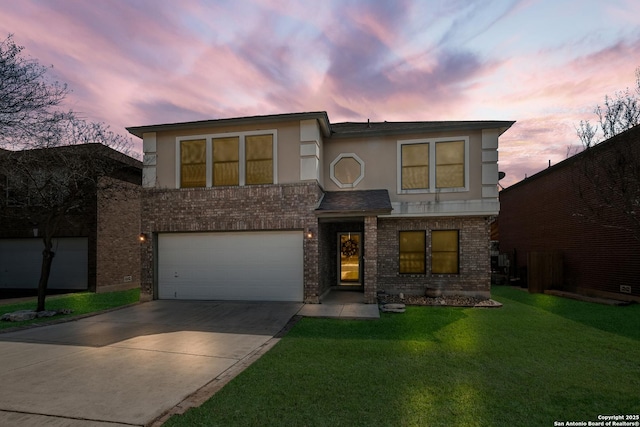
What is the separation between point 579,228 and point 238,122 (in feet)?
51.5

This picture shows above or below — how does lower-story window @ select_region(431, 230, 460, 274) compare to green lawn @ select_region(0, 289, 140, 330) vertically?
above

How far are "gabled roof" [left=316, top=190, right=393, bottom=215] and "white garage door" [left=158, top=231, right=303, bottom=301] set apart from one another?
1554 mm

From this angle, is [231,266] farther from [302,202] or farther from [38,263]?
[38,263]

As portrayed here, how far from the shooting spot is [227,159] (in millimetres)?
12156

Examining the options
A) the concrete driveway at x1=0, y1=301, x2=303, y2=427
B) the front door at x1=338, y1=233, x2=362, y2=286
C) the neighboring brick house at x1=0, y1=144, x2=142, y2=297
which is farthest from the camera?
the neighboring brick house at x1=0, y1=144, x2=142, y2=297

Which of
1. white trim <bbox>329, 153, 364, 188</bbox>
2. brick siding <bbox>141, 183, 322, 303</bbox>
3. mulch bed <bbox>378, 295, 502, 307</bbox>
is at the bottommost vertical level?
mulch bed <bbox>378, 295, 502, 307</bbox>

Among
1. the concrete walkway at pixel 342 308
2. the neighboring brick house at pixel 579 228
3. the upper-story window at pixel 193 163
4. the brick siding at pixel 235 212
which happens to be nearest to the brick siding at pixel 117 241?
the brick siding at pixel 235 212

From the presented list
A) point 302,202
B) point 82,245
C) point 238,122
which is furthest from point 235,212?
point 82,245

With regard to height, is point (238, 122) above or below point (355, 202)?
above

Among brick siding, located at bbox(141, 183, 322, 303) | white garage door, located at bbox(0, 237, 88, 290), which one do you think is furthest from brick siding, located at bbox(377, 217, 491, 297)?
white garage door, located at bbox(0, 237, 88, 290)

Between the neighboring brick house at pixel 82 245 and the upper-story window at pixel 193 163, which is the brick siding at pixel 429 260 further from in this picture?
the neighboring brick house at pixel 82 245

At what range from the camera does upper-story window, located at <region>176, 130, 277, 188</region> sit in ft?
39.0

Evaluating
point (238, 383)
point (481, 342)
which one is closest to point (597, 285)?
point (481, 342)

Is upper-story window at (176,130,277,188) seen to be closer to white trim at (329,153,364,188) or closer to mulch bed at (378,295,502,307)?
white trim at (329,153,364,188)
